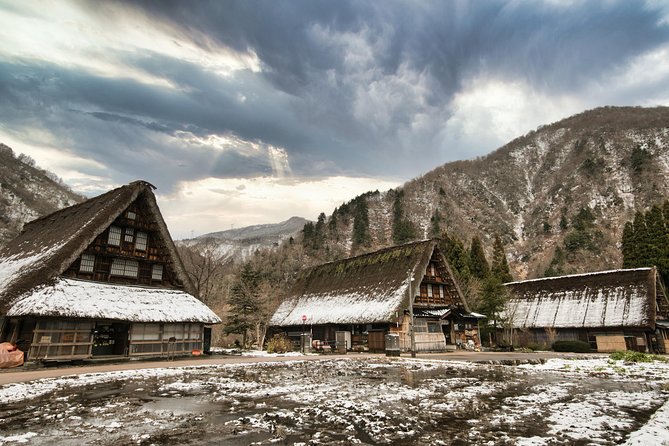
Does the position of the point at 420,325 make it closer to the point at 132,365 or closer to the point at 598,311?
the point at 598,311

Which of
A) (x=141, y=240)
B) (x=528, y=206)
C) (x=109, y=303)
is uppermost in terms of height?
(x=528, y=206)

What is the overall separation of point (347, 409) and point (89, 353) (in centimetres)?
1994

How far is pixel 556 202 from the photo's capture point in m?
127

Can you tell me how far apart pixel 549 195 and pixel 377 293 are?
407ft

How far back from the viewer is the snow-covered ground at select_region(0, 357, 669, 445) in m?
6.62

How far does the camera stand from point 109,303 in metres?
23.4

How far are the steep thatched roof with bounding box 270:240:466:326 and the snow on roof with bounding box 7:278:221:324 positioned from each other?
499 inches

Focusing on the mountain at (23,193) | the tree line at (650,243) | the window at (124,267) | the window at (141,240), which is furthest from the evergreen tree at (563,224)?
the mountain at (23,193)

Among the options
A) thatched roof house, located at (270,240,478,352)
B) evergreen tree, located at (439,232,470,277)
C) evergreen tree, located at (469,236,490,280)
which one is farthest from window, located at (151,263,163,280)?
evergreen tree, located at (469,236,490,280)

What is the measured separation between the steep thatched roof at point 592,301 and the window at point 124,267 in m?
34.9

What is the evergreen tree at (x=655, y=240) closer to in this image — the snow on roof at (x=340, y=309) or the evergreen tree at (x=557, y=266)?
the evergreen tree at (x=557, y=266)

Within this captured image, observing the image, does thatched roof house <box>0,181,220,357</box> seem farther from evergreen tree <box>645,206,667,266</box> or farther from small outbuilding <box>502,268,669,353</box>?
evergreen tree <box>645,206,667,266</box>

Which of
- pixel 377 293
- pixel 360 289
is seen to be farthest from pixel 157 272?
pixel 377 293

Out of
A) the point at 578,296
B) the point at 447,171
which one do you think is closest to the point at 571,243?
the point at 578,296
